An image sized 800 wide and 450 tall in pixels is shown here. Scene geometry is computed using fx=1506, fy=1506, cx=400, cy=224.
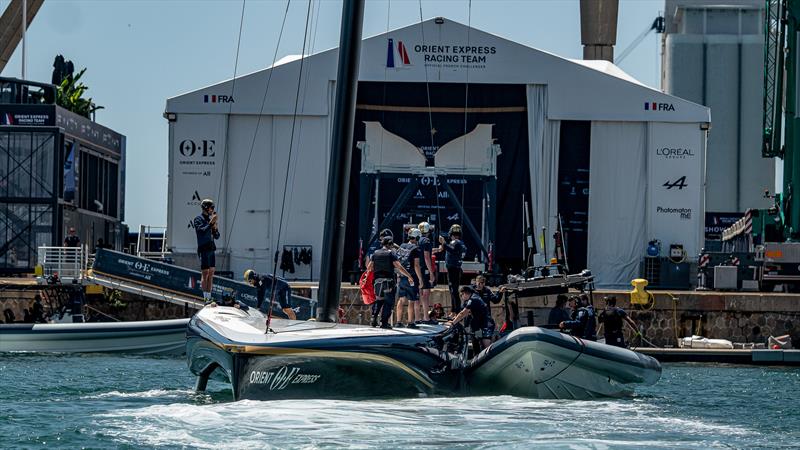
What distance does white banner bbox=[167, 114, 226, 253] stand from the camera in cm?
3659

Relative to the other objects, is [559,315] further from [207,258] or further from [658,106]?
[658,106]

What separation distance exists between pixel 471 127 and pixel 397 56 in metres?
2.76

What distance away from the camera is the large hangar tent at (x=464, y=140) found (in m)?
36.5

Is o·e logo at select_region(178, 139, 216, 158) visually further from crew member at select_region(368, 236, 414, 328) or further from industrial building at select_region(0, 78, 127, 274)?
crew member at select_region(368, 236, 414, 328)

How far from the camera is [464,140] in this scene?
37.4m

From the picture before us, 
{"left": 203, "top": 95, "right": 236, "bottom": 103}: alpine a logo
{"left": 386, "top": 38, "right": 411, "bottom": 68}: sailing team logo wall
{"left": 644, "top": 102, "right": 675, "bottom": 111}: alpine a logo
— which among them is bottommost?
{"left": 203, "top": 95, "right": 236, "bottom": 103}: alpine a logo

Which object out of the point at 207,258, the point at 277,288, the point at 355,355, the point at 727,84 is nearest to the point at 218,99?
the point at 277,288

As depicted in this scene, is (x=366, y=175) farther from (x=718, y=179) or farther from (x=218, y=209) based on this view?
(x=718, y=179)

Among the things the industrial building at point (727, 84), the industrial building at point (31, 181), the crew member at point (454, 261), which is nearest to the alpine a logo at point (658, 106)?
the crew member at point (454, 261)

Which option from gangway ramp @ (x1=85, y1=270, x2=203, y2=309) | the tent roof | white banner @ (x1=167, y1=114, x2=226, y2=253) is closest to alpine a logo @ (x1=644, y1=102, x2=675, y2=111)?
the tent roof

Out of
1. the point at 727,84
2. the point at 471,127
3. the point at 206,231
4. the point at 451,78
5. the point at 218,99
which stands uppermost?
the point at 727,84

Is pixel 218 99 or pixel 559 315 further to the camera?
pixel 218 99

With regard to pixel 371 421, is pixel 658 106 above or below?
above

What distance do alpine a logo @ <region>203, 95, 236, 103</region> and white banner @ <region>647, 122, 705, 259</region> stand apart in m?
10.3
